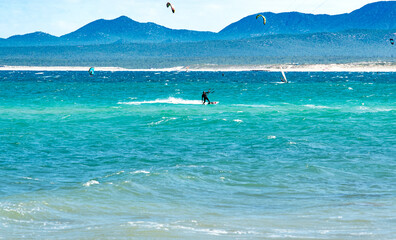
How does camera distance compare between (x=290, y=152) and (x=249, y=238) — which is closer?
(x=249, y=238)

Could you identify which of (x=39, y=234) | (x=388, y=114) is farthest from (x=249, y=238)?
(x=388, y=114)

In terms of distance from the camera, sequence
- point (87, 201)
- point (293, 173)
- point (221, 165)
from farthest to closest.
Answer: point (221, 165) → point (293, 173) → point (87, 201)

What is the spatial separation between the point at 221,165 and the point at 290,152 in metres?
4.67

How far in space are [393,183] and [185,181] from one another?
288 inches

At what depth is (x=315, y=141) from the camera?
Answer: 3005cm

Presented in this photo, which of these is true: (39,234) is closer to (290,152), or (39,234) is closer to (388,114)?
(290,152)

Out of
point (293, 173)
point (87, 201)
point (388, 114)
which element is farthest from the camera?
point (388, 114)

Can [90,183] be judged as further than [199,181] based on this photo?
No

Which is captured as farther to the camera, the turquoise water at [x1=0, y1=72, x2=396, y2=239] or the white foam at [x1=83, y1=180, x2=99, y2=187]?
the white foam at [x1=83, y1=180, x2=99, y2=187]

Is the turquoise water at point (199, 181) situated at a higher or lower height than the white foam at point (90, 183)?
lower

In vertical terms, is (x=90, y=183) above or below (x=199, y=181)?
above

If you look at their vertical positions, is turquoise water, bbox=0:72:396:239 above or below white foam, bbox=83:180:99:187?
below

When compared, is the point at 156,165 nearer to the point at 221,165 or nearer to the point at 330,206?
the point at 221,165

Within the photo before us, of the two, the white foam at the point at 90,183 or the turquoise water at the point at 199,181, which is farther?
the white foam at the point at 90,183
